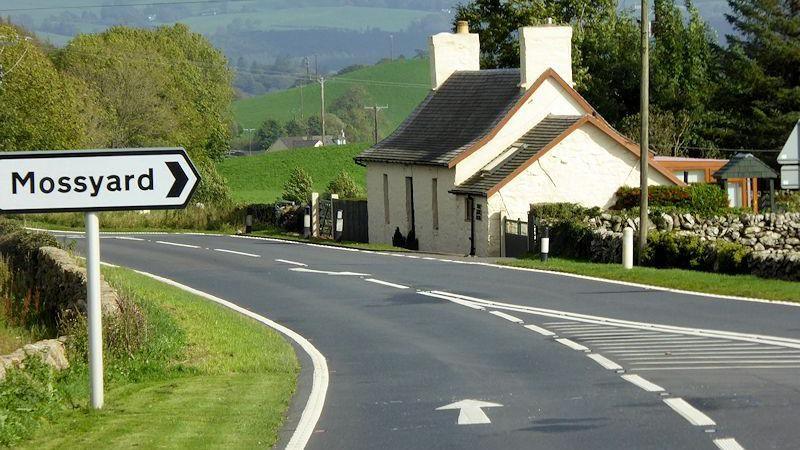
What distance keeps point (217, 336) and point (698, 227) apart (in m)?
23.3

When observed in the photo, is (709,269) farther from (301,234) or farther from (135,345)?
(301,234)

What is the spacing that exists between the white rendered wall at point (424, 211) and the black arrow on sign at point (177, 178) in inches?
1291

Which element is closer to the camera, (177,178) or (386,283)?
(177,178)

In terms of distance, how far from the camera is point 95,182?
490 inches

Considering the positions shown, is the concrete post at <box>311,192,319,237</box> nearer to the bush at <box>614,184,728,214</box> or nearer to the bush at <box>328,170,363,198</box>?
the bush at <box>328,170,363,198</box>

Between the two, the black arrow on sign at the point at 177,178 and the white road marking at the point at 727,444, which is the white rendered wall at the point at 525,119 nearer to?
the black arrow on sign at the point at 177,178

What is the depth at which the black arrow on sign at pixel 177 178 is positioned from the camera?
12.4 metres

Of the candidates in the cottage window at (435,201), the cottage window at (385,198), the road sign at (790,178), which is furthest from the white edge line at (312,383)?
the cottage window at (385,198)

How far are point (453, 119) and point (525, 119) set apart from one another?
3.73 metres

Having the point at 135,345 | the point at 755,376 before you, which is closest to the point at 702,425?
the point at 755,376

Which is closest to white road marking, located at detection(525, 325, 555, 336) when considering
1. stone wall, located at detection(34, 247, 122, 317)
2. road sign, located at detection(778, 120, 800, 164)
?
road sign, located at detection(778, 120, 800, 164)

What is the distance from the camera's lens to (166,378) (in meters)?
16.5

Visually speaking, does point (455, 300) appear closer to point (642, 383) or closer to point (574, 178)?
point (642, 383)

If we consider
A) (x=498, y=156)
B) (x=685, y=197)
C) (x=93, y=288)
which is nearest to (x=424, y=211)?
(x=498, y=156)
